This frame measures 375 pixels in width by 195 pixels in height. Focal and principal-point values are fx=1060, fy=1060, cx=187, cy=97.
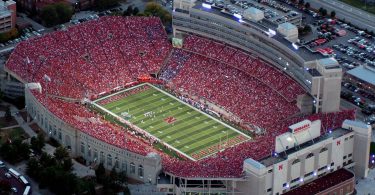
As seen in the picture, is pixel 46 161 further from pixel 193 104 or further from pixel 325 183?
pixel 325 183

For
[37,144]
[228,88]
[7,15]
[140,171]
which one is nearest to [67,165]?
[37,144]

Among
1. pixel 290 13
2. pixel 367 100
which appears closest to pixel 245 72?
pixel 367 100

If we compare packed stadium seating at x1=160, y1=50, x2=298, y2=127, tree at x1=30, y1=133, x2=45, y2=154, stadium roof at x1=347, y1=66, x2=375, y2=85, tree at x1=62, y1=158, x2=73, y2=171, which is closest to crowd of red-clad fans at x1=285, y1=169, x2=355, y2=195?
packed stadium seating at x1=160, y1=50, x2=298, y2=127

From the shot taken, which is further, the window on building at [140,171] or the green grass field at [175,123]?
the green grass field at [175,123]

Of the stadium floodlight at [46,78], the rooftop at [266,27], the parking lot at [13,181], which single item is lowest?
the parking lot at [13,181]

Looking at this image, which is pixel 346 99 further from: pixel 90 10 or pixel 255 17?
pixel 90 10

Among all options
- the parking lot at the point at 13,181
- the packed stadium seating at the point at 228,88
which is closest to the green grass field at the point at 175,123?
the packed stadium seating at the point at 228,88

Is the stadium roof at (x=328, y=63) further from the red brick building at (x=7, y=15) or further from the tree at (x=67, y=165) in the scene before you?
the red brick building at (x=7, y=15)

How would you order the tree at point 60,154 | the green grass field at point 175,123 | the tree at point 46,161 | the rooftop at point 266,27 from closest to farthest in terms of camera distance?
the tree at point 46,161
the tree at point 60,154
the green grass field at point 175,123
the rooftop at point 266,27
